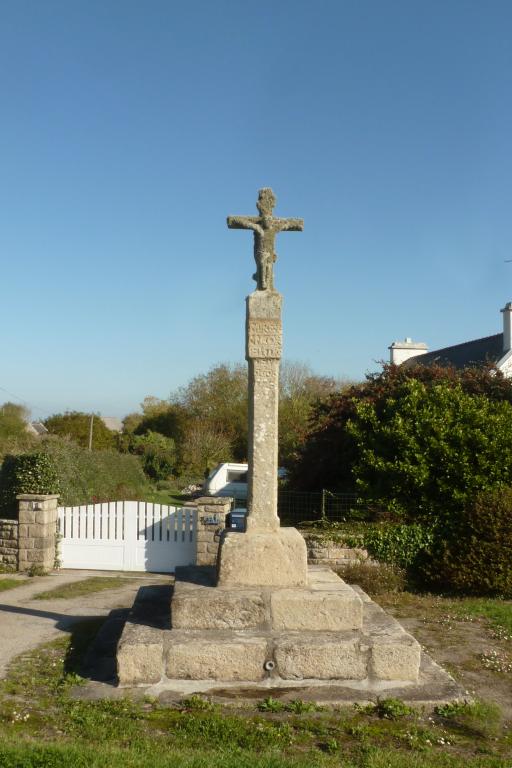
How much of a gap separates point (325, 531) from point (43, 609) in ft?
15.1

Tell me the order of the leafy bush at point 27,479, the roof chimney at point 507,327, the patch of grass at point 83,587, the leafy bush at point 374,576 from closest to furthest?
the patch of grass at point 83,587 → the leafy bush at point 374,576 → the leafy bush at point 27,479 → the roof chimney at point 507,327

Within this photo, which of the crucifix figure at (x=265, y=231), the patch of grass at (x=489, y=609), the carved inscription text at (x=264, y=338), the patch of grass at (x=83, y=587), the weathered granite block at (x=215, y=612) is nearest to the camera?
the weathered granite block at (x=215, y=612)

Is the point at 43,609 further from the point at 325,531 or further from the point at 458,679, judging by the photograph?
the point at 458,679

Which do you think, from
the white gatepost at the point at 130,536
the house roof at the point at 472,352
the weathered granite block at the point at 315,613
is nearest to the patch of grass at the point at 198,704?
the weathered granite block at the point at 315,613

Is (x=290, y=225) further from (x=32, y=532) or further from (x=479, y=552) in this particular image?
(x=32, y=532)

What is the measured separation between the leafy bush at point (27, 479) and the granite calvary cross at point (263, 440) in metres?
7.48

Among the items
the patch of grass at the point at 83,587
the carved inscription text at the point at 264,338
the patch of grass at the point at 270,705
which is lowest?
the patch of grass at the point at 83,587

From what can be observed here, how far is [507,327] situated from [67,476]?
16210 mm

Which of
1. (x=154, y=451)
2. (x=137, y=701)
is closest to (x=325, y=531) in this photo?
(x=137, y=701)

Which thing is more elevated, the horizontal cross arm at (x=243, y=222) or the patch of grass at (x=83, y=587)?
the horizontal cross arm at (x=243, y=222)

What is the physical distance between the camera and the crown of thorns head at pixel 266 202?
695 cm

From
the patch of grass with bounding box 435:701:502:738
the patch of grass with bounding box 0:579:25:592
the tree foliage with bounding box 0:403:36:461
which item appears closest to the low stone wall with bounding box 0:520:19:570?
the patch of grass with bounding box 0:579:25:592

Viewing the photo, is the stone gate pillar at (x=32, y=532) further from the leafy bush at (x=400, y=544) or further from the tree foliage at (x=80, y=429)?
the tree foliage at (x=80, y=429)

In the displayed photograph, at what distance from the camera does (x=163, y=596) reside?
23.9 feet
